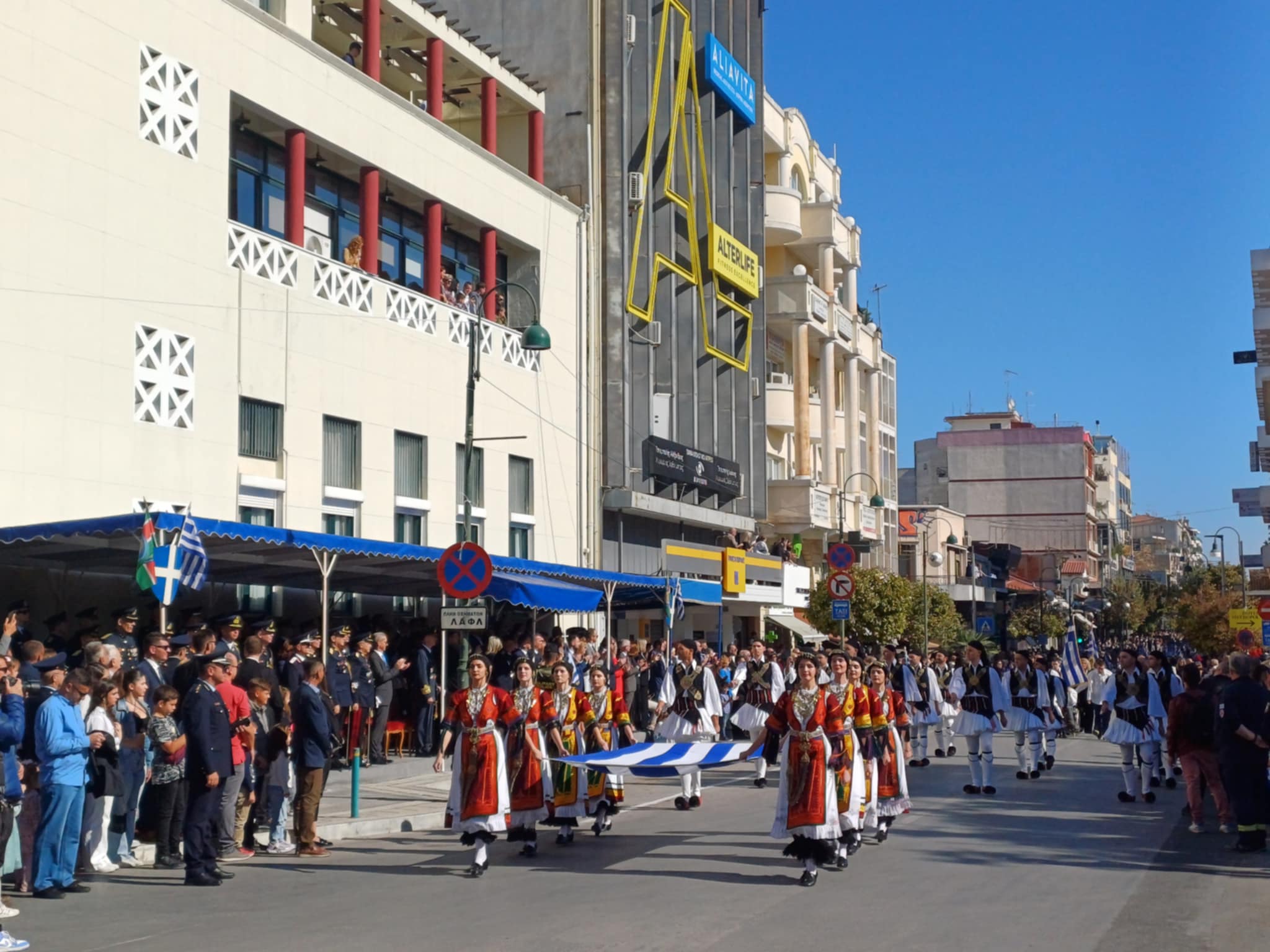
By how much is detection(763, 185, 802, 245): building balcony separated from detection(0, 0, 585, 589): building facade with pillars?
15.9 meters

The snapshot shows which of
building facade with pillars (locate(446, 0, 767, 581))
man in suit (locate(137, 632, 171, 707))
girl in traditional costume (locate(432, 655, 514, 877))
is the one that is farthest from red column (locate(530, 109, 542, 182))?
girl in traditional costume (locate(432, 655, 514, 877))

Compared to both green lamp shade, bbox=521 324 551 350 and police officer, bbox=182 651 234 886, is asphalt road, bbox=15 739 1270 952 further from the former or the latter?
green lamp shade, bbox=521 324 551 350

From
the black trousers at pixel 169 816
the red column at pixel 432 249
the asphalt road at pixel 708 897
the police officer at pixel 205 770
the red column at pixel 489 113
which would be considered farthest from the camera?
→ the red column at pixel 489 113

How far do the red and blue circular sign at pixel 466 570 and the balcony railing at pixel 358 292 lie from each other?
17.6ft

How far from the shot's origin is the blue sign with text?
138ft

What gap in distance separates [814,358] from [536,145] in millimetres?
22607

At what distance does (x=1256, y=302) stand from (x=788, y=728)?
81.7 ft

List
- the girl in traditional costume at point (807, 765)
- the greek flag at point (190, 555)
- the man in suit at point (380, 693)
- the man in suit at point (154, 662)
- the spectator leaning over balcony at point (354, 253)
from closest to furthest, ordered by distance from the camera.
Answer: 1. the girl in traditional costume at point (807, 765)
2. the man in suit at point (154, 662)
3. the greek flag at point (190, 555)
4. the man in suit at point (380, 693)
5. the spectator leaning over balcony at point (354, 253)

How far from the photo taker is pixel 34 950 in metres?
9.45

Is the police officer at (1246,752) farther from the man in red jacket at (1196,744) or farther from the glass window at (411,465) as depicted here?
the glass window at (411,465)

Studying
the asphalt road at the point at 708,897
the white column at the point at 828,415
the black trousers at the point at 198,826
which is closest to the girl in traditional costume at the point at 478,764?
the asphalt road at the point at 708,897

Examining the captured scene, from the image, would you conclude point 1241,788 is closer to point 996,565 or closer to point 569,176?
point 569,176

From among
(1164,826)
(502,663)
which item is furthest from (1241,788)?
(502,663)

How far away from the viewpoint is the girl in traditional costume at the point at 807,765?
12250mm
